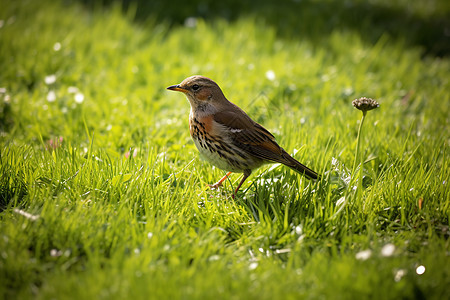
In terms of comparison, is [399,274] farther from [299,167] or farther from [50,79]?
[50,79]

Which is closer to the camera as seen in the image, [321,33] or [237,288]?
[237,288]

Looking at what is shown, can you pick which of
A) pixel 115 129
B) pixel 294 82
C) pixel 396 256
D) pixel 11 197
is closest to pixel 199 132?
pixel 115 129

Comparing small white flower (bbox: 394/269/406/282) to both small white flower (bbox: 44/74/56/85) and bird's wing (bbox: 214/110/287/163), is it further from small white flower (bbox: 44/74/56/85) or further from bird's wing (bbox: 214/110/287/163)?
small white flower (bbox: 44/74/56/85)

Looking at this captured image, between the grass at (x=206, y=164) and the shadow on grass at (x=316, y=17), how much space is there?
0.08 meters

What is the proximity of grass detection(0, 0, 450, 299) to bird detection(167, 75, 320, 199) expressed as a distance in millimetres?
192

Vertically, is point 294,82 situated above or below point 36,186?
above

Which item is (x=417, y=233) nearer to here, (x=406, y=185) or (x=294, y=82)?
(x=406, y=185)

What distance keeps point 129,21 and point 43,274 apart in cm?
611

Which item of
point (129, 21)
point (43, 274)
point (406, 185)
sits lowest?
point (43, 274)

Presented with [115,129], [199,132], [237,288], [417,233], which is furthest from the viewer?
[115,129]

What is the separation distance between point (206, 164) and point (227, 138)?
60 centimetres

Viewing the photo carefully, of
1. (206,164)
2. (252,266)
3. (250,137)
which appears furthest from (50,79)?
(252,266)

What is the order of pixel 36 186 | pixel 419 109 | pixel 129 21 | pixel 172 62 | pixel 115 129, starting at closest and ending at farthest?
pixel 36 186, pixel 115 129, pixel 419 109, pixel 172 62, pixel 129 21

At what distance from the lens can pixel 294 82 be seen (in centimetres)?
609
